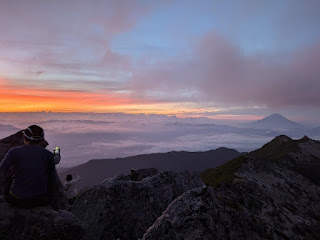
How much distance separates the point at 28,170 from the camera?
886 cm

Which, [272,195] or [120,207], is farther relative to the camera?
[272,195]

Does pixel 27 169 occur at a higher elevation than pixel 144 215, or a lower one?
higher

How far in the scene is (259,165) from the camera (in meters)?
55.7

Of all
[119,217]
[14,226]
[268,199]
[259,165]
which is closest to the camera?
[14,226]

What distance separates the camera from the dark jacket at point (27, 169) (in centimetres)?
873

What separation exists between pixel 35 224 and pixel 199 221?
20.3 feet

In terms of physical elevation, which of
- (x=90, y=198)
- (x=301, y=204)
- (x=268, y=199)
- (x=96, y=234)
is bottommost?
(x=301, y=204)

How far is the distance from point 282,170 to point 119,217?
56.0 m

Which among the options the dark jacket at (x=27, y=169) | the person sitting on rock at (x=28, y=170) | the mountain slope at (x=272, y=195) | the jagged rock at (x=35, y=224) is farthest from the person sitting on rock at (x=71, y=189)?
the mountain slope at (x=272, y=195)

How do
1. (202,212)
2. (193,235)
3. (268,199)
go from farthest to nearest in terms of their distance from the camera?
(268,199) → (202,212) → (193,235)

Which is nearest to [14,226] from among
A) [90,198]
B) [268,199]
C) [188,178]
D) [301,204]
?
[90,198]

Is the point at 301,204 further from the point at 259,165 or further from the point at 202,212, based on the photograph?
the point at 202,212

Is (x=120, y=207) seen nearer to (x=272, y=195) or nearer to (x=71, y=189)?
(x=71, y=189)

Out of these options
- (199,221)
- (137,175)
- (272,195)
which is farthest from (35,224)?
(272,195)
